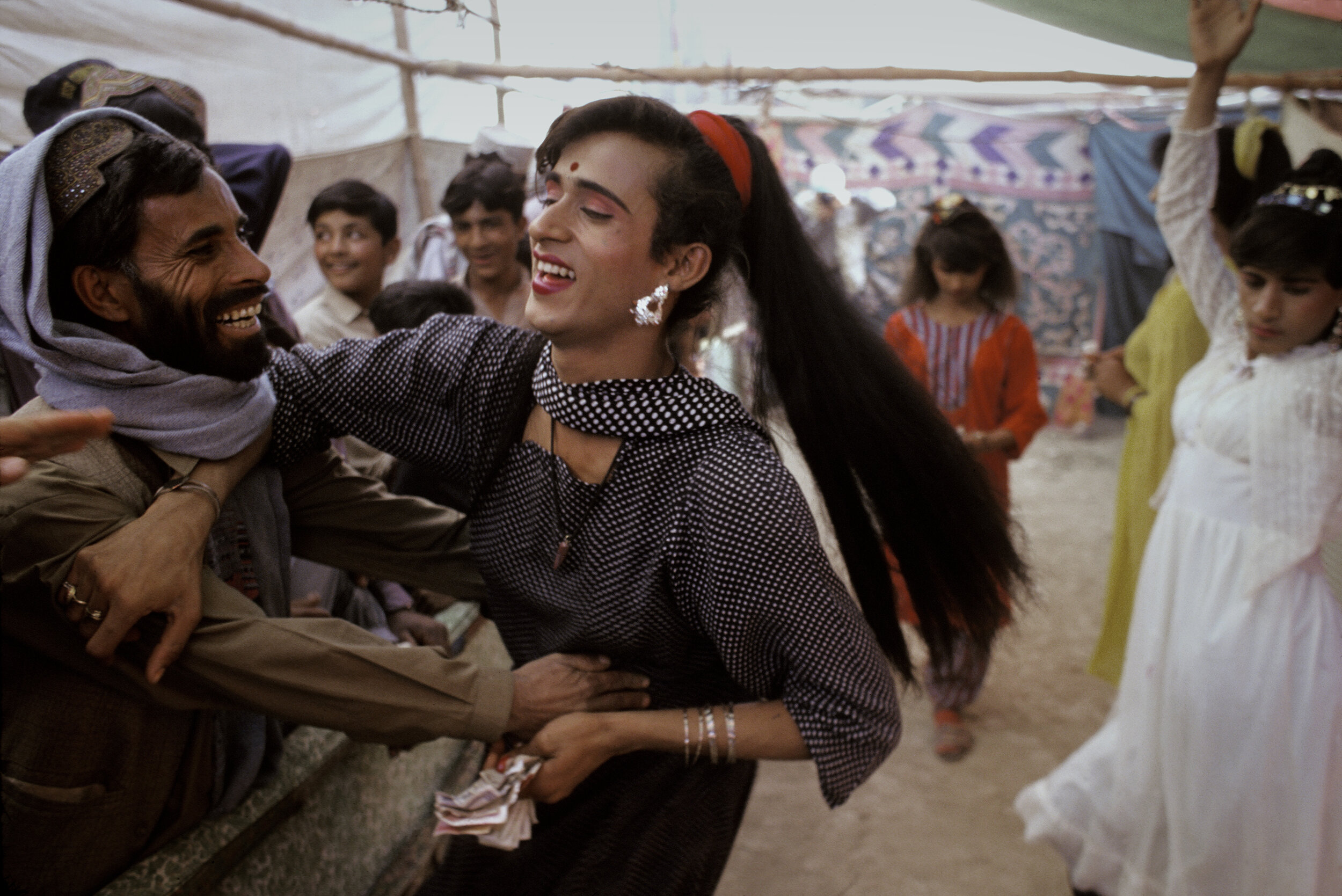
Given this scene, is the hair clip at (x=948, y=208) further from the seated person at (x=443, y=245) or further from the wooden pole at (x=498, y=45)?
the wooden pole at (x=498, y=45)

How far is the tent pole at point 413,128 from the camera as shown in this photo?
15.7ft

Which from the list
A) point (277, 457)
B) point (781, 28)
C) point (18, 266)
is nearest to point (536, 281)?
point (277, 457)

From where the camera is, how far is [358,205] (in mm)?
3381

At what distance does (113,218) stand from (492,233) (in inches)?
80.8

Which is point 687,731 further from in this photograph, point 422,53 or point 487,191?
point 422,53

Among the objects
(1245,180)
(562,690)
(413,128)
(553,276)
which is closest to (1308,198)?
(1245,180)

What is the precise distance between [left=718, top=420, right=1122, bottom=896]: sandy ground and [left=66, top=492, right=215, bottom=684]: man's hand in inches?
57.1

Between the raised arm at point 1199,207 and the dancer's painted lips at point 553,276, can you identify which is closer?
the dancer's painted lips at point 553,276

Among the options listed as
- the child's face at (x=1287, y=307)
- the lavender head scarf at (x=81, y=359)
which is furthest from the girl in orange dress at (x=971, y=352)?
the lavender head scarf at (x=81, y=359)

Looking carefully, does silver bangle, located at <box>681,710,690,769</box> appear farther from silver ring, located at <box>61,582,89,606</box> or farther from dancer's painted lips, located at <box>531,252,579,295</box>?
silver ring, located at <box>61,582,89,606</box>

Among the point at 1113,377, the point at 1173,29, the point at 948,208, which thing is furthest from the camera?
the point at 948,208

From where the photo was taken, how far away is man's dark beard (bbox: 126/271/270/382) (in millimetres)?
1554

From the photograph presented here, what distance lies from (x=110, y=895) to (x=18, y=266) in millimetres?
1068

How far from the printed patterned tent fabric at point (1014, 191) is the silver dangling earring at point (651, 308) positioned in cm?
726
